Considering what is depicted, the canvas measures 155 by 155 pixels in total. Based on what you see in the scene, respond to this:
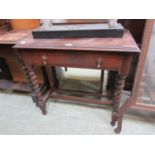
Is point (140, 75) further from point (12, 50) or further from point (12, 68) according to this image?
point (12, 68)

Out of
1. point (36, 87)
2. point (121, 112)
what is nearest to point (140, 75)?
point (121, 112)

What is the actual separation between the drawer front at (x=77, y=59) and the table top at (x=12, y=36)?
31 centimetres

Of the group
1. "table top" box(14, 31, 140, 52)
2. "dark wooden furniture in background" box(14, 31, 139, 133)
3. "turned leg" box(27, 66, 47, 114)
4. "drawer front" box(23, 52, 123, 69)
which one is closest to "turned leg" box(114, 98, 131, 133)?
"dark wooden furniture in background" box(14, 31, 139, 133)

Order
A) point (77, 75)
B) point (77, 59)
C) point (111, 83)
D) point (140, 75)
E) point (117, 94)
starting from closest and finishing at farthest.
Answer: point (140, 75) → point (77, 59) → point (117, 94) → point (111, 83) → point (77, 75)

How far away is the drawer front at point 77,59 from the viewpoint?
3.24 ft

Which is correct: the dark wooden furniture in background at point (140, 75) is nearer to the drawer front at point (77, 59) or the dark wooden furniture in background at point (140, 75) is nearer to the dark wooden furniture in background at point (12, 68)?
the drawer front at point (77, 59)

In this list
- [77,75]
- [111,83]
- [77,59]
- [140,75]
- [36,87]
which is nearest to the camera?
[140,75]

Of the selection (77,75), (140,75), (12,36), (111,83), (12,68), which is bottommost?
(77,75)

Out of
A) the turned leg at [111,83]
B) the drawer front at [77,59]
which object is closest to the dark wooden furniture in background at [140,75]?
the drawer front at [77,59]

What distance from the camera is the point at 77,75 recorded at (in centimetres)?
215

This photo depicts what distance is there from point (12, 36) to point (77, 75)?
104 centimetres

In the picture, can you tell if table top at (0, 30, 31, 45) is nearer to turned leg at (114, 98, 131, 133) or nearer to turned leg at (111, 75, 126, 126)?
turned leg at (111, 75, 126, 126)
